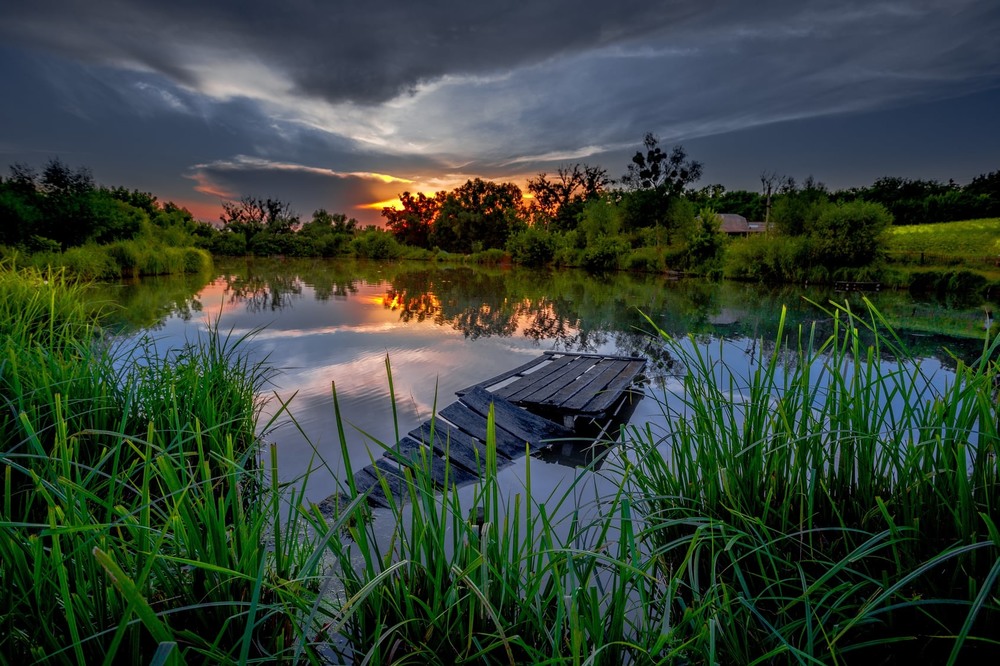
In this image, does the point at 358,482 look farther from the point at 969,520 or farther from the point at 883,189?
the point at 883,189

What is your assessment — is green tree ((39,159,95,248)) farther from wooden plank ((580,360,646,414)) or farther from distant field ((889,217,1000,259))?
distant field ((889,217,1000,259))

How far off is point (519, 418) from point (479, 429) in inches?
18.8

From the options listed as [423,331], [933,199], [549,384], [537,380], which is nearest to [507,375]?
[537,380]

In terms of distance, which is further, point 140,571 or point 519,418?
point 519,418

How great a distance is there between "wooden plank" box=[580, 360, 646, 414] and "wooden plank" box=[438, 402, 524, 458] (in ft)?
2.63

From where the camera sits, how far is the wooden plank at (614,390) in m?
4.25

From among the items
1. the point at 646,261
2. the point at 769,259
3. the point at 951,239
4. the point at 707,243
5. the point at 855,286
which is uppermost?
the point at 707,243

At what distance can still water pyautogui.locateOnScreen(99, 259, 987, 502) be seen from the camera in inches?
163

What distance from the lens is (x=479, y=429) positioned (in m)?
3.73

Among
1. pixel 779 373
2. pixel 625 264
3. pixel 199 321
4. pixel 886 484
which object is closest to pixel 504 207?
pixel 625 264

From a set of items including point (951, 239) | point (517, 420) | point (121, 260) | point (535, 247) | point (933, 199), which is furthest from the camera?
point (535, 247)

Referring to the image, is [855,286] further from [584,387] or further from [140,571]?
[140,571]

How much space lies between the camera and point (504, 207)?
46.6 metres

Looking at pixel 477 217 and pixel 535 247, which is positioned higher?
pixel 477 217
